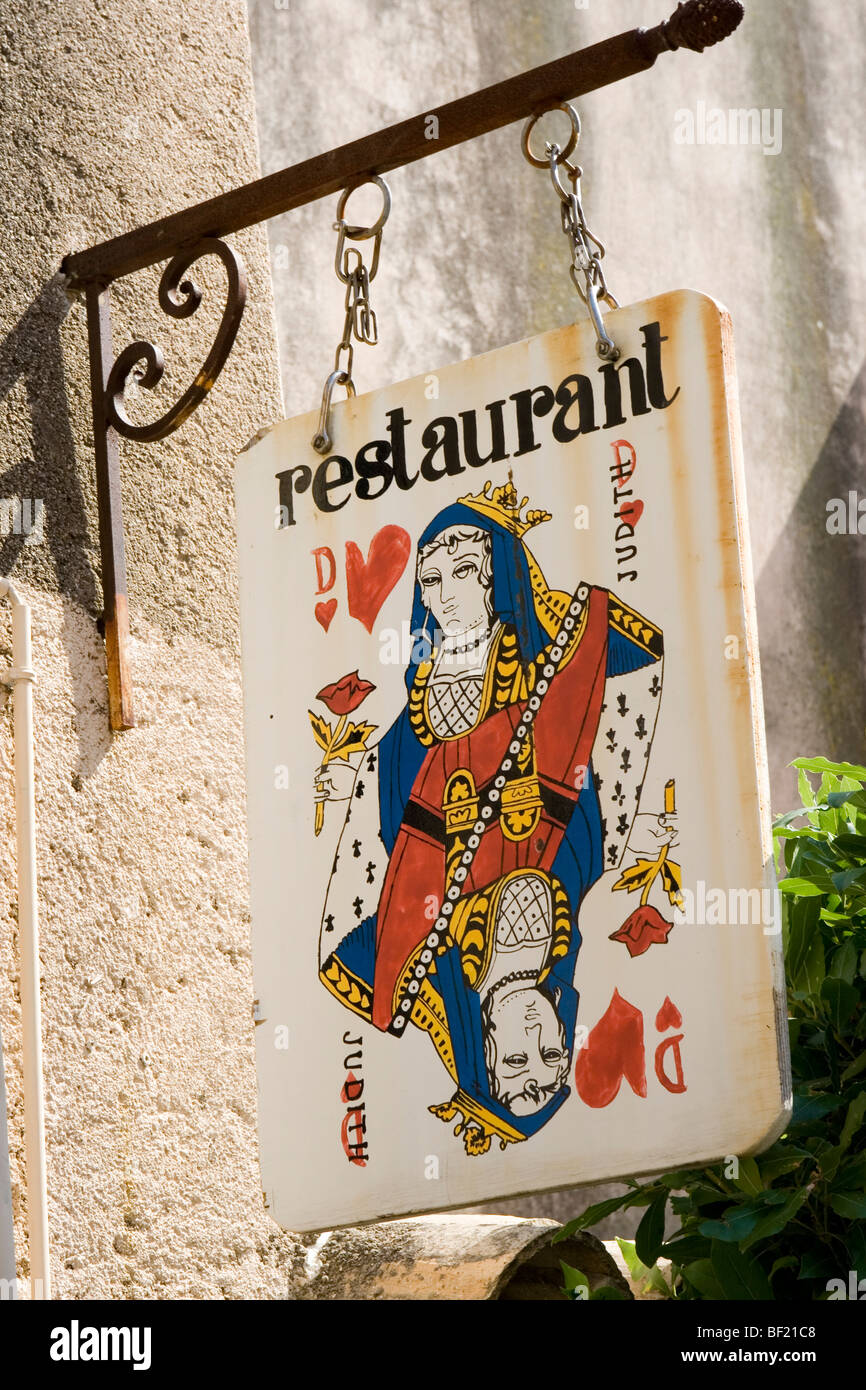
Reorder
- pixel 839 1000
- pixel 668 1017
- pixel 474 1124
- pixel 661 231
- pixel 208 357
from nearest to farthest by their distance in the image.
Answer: pixel 668 1017, pixel 474 1124, pixel 839 1000, pixel 208 357, pixel 661 231

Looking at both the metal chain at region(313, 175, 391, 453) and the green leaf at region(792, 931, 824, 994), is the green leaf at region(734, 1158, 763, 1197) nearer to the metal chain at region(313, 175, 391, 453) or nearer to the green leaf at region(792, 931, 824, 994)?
the green leaf at region(792, 931, 824, 994)

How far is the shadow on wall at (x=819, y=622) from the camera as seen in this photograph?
6668mm

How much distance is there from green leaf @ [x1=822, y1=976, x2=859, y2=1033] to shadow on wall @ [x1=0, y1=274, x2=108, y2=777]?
58.9 inches

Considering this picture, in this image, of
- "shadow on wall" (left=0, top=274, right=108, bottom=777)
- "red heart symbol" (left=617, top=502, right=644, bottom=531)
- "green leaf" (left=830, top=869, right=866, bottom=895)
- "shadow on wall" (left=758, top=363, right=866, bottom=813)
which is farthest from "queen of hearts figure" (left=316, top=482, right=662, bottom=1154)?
"shadow on wall" (left=758, top=363, right=866, bottom=813)

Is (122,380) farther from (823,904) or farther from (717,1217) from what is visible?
(717,1217)

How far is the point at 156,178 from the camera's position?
12.1 ft

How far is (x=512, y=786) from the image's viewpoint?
2.54 meters

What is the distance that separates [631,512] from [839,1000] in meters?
0.93

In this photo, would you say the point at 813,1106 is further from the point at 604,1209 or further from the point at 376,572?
the point at 376,572

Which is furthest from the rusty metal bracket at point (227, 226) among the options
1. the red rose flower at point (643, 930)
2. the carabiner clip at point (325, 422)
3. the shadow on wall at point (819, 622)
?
the shadow on wall at point (819, 622)

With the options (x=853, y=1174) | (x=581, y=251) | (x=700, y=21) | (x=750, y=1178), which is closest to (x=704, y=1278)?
(x=750, y=1178)

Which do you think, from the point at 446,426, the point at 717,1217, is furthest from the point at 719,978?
the point at 446,426

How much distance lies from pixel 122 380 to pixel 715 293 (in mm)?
3777

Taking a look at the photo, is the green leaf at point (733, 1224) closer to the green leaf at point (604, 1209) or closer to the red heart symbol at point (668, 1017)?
the green leaf at point (604, 1209)
